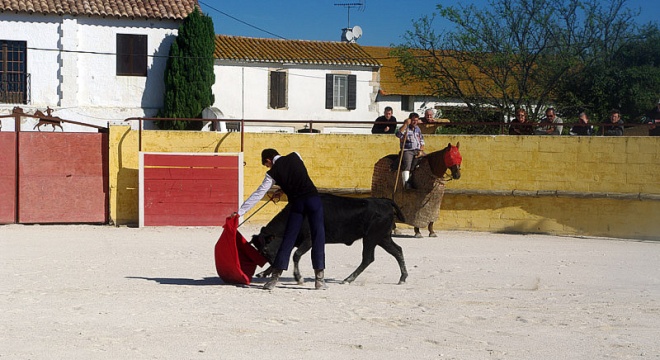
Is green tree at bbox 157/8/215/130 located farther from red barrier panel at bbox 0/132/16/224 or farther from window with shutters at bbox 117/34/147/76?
red barrier panel at bbox 0/132/16/224

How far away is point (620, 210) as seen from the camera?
19.2 m

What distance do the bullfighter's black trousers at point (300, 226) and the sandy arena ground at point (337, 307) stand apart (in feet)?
1.14

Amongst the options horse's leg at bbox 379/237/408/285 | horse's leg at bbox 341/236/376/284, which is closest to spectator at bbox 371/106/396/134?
horse's leg at bbox 379/237/408/285

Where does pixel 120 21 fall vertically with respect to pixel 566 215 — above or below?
above

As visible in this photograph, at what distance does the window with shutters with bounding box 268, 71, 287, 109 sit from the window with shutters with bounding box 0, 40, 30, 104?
419 inches

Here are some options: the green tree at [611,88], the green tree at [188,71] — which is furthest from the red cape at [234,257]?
the green tree at [188,71]

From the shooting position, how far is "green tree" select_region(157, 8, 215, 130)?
120 ft

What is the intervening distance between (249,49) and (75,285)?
31481 millimetres

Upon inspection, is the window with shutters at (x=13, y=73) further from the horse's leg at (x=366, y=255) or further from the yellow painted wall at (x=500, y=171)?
the horse's leg at (x=366, y=255)

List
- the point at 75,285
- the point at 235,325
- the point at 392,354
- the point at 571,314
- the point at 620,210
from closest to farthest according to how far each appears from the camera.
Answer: the point at 392,354, the point at 235,325, the point at 571,314, the point at 75,285, the point at 620,210

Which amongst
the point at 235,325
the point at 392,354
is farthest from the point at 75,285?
the point at 392,354

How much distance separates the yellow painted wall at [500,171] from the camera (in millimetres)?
19141

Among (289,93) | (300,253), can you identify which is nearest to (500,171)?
(300,253)

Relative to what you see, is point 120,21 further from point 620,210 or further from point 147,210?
point 620,210
